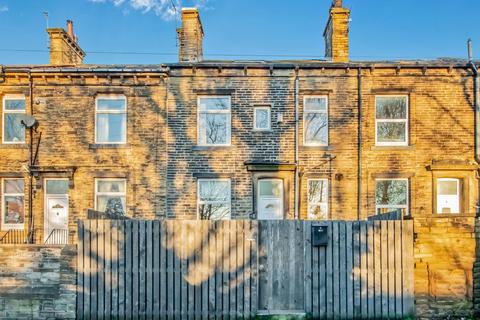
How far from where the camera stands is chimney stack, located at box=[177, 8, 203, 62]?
49.3 ft

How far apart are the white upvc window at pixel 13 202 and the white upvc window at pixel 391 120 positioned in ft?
42.6

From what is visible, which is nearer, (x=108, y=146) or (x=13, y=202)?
(x=108, y=146)

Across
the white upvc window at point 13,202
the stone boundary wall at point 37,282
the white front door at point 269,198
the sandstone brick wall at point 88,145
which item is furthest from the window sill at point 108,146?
the stone boundary wall at point 37,282

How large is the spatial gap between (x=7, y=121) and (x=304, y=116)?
1096 centimetres

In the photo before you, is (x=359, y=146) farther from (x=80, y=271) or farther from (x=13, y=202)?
(x=13, y=202)

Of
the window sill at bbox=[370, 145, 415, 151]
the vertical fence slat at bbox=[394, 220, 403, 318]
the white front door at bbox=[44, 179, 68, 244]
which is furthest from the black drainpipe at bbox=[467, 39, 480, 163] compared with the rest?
the white front door at bbox=[44, 179, 68, 244]

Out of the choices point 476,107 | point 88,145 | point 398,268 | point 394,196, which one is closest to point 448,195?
point 394,196

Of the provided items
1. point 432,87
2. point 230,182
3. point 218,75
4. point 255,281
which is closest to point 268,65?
point 218,75

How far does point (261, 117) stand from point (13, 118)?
362 inches

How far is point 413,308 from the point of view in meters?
7.75

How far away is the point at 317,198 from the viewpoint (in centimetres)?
1399

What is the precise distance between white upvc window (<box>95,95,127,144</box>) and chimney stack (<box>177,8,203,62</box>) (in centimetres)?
291

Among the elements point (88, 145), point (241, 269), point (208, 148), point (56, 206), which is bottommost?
point (241, 269)

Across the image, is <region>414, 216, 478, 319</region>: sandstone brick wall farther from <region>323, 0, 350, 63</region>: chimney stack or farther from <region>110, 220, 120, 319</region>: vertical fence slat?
<region>323, 0, 350, 63</region>: chimney stack
